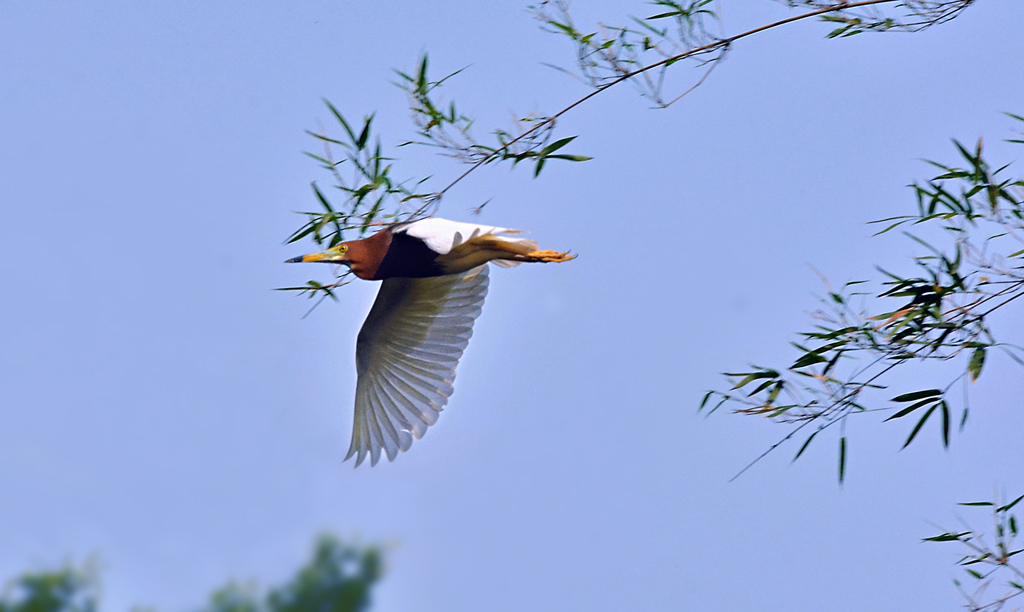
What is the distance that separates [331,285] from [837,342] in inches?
51.2

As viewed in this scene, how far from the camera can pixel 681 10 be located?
2783mm

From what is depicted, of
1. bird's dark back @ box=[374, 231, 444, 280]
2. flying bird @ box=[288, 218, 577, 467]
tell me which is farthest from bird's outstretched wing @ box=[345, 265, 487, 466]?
bird's dark back @ box=[374, 231, 444, 280]

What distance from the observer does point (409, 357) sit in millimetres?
3787

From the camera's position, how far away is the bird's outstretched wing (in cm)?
369

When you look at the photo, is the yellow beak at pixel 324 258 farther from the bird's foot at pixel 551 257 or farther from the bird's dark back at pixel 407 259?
the bird's foot at pixel 551 257

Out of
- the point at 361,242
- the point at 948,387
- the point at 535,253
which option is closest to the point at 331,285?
the point at 361,242

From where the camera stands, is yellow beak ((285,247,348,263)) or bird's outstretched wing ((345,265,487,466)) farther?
bird's outstretched wing ((345,265,487,466))

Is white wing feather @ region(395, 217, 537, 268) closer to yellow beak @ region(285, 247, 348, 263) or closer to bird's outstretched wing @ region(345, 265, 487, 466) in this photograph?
yellow beak @ region(285, 247, 348, 263)

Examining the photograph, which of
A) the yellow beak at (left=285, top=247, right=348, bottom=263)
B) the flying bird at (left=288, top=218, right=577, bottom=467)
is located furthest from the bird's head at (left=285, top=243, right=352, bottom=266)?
the flying bird at (left=288, top=218, right=577, bottom=467)

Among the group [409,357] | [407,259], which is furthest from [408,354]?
[407,259]

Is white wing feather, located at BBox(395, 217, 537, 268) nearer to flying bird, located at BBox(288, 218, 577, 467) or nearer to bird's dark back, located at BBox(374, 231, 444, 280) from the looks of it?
bird's dark back, located at BBox(374, 231, 444, 280)

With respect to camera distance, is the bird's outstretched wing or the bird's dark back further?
the bird's outstretched wing

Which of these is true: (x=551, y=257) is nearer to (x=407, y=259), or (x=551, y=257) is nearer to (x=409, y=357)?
(x=407, y=259)

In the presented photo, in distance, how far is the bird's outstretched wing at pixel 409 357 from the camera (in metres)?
3.69
